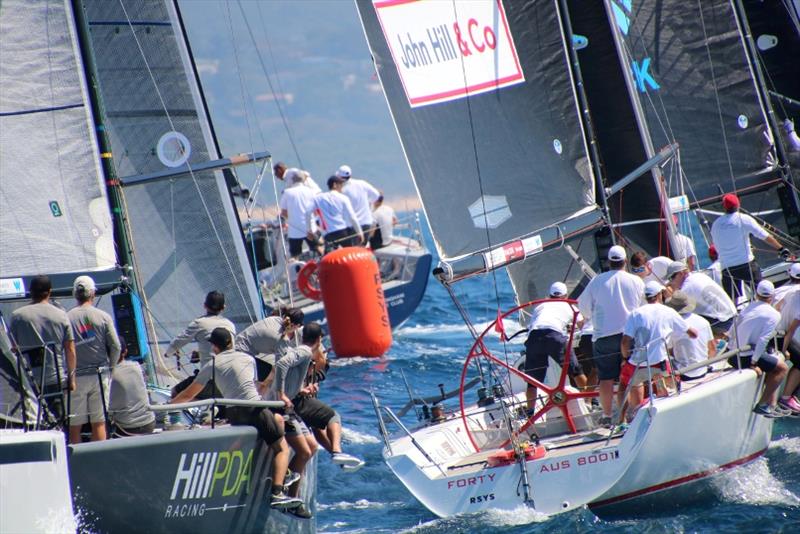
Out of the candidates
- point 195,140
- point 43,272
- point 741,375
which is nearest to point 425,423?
point 741,375

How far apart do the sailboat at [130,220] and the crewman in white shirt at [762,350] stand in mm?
3642

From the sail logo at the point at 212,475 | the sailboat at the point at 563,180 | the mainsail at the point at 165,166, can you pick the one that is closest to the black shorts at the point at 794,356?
the sailboat at the point at 563,180

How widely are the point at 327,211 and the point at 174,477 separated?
10661 millimetres

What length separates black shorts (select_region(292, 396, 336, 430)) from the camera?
935cm

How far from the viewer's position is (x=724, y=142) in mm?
14969

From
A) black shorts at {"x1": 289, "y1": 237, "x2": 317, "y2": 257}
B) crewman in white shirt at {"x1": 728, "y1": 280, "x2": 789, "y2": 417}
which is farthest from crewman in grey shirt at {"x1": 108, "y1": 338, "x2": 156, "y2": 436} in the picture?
black shorts at {"x1": 289, "y1": 237, "x2": 317, "y2": 257}

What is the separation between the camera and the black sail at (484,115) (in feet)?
37.8

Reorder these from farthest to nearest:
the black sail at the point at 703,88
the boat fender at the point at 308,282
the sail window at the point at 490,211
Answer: the boat fender at the point at 308,282, the black sail at the point at 703,88, the sail window at the point at 490,211

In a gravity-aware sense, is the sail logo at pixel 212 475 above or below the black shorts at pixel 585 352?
above

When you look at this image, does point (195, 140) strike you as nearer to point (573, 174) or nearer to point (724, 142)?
point (573, 174)

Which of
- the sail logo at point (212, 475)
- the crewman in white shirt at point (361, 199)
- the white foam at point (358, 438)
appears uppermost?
the crewman in white shirt at point (361, 199)

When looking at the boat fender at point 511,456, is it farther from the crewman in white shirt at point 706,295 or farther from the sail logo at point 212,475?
the crewman in white shirt at point 706,295

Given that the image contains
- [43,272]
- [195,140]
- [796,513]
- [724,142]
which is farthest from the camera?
[724,142]

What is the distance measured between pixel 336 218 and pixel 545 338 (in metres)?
8.82
